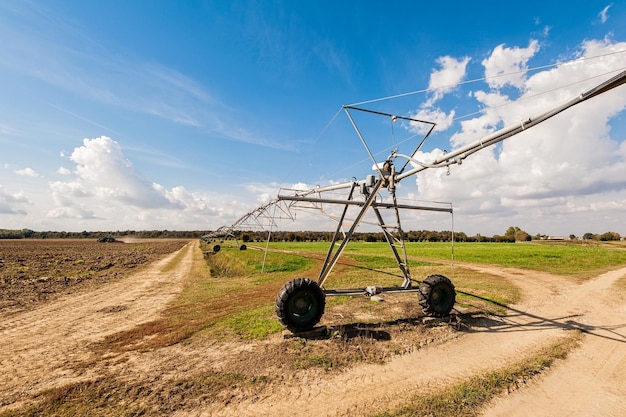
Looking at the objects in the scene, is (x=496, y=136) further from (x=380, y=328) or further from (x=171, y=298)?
(x=171, y=298)

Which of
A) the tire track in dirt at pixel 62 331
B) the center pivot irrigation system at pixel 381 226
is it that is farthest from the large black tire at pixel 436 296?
the tire track in dirt at pixel 62 331

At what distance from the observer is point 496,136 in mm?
8773

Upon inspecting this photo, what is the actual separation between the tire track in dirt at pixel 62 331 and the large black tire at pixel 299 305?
5432 mm

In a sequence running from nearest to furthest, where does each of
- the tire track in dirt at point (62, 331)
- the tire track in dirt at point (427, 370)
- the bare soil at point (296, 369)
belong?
the tire track in dirt at point (427, 370)
the bare soil at point (296, 369)
the tire track in dirt at point (62, 331)

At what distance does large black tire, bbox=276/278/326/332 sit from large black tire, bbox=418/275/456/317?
14.5ft

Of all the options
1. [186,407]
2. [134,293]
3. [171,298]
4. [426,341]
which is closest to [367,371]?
[426,341]

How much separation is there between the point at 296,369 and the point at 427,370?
141 inches

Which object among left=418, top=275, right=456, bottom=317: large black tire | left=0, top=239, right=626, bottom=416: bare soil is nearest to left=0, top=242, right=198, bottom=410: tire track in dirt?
left=0, top=239, right=626, bottom=416: bare soil

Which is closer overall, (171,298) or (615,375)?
(615,375)

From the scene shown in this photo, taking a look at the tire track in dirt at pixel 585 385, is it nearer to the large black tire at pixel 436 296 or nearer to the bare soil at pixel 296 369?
the bare soil at pixel 296 369

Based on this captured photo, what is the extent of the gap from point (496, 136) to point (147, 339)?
13931 millimetres

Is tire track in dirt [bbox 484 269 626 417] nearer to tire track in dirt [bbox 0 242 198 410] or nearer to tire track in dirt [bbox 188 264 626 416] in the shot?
tire track in dirt [bbox 188 264 626 416]

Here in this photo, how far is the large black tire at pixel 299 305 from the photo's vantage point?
9.02m

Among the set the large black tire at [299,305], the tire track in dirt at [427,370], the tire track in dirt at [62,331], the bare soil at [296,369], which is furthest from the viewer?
the large black tire at [299,305]
